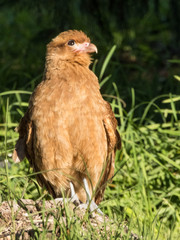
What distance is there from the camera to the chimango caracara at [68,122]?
394 cm

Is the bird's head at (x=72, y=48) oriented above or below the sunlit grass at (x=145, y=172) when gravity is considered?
above

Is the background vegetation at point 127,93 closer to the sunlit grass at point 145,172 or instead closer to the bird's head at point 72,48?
the sunlit grass at point 145,172

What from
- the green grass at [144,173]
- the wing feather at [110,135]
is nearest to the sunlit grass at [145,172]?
the green grass at [144,173]

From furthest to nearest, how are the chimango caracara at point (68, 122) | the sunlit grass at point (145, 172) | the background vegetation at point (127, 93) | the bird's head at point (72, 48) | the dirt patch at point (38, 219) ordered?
the sunlit grass at point (145, 172) → the background vegetation at point (127, 93) → the bird's head at point (72, 48) → the chimango caracara at point (68, 122) → the dirt patch at point (38, 219)

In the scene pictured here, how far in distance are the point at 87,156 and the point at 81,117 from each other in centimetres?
34

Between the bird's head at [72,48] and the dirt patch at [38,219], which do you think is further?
the bird's head at [72,48]

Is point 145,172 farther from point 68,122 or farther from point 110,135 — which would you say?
point 68,122

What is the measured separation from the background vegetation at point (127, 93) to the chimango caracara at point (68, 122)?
23cm

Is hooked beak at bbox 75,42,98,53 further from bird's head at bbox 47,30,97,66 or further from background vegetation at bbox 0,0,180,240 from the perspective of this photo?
background vegetation at bbox 0,0,180,240

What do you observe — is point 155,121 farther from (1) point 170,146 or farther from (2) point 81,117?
(2) point 81,117

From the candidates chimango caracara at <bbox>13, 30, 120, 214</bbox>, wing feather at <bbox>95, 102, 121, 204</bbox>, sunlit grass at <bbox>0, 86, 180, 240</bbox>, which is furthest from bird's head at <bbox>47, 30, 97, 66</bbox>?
sunlit grass at <bbox>0, 86, 180, 240</bbox>

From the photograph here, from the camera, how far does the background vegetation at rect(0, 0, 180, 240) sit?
461cm

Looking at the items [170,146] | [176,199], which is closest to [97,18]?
[170,146]

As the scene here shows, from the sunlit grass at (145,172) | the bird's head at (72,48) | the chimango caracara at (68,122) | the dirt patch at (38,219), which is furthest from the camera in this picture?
the sunlit grass at (145,172)
